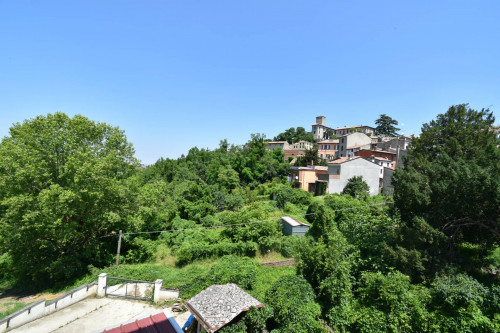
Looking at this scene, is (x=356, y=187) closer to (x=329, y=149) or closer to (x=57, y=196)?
(x=57, y=196)

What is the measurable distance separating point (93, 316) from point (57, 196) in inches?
292

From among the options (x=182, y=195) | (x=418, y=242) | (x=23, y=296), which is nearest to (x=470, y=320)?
(x=418, y=242)

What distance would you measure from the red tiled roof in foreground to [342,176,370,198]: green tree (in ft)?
87.4

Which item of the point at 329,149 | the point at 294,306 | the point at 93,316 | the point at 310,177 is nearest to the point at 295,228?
the point at 294,306

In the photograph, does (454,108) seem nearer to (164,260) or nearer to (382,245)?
(382,245)

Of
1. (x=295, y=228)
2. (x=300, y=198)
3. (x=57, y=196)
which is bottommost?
(x=295, y=228)

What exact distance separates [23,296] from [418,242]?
22.7 m

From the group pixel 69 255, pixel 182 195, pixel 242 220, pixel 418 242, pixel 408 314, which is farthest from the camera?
pixel 182 195

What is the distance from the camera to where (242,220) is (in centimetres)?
A: 1941

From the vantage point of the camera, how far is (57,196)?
13570mm

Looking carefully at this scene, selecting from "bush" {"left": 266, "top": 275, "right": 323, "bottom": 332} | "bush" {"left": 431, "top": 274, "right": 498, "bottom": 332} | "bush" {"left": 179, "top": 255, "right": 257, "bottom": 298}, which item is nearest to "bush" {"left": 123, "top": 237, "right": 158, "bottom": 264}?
"bush" {"left": 179, "top": 255, "right": 257, "bottom": 298}

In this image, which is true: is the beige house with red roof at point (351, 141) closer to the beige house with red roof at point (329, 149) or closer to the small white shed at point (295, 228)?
the beige house with red roof at point (329, 149)

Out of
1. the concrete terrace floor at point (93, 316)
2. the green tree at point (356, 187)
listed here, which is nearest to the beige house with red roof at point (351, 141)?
the green tree at point (356, 187)

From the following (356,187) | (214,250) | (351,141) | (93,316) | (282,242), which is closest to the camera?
(93,316)
